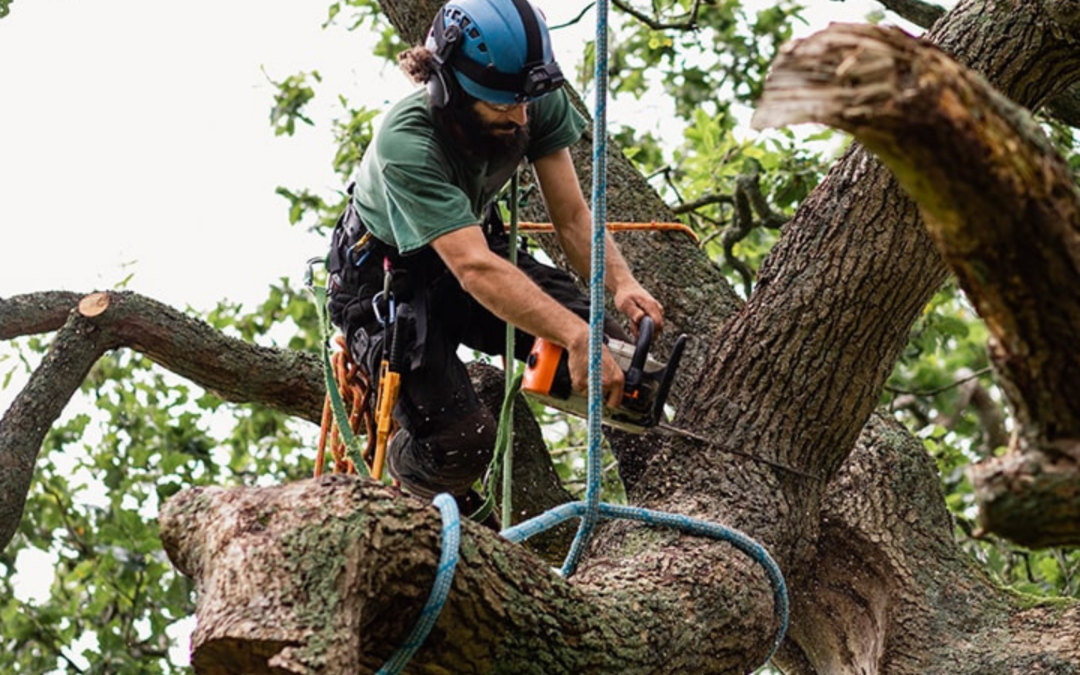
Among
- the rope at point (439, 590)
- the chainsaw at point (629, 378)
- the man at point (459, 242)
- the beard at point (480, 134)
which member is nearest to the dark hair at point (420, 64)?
the man at point (459, 242)

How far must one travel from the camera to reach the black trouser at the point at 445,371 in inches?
160

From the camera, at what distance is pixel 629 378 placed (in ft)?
12.4

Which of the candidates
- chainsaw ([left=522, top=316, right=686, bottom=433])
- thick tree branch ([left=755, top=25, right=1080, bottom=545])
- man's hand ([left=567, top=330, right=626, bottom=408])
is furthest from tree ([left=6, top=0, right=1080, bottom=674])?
man's hand ([left=567, top=330, right=626, bottom=408])

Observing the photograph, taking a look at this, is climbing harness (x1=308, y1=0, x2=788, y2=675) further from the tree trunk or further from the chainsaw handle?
the chainsaw handle

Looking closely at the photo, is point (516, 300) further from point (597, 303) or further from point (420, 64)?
point (420, 64)

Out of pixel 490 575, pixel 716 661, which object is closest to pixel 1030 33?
pixel 716 661

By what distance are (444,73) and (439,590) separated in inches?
67.0

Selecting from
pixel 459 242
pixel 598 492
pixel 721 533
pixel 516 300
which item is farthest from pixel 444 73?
pixel 721 533

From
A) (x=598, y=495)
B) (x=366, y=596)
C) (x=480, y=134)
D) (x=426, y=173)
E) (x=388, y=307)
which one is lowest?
(x=366, y=596)

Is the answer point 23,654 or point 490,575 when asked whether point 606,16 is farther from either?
point 23,654

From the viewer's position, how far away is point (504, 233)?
4.36 meters

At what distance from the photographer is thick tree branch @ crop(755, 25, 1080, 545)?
1671 millimetres

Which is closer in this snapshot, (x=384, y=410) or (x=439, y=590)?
(x=439, y=590)

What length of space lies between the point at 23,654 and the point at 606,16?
14.0 feet
